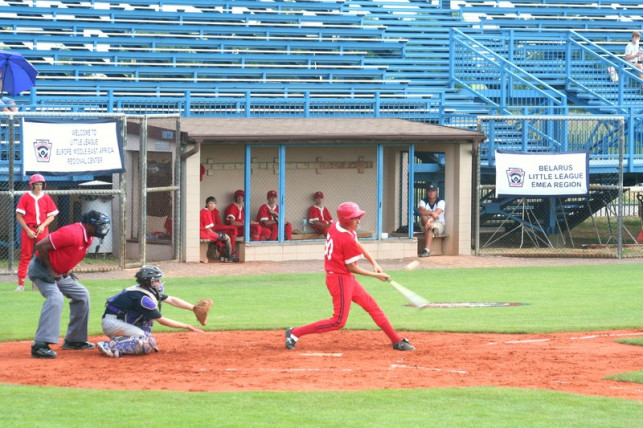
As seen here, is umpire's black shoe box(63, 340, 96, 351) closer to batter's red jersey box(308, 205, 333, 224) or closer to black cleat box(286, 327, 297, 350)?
black cleat box(286, 327, 297, 350)

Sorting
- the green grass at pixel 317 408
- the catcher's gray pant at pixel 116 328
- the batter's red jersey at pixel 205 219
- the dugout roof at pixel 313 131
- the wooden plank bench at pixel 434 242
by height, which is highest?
the dugout roof at pixel 313 131

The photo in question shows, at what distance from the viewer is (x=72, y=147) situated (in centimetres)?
1895

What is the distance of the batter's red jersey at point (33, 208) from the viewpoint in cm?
1670

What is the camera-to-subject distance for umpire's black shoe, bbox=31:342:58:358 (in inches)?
446

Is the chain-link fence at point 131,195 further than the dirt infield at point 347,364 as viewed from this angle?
Yes

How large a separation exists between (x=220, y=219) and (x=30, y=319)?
790 cm

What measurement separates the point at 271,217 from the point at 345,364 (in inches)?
442

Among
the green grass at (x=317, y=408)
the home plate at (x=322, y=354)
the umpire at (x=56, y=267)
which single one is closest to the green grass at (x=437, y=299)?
the umpire at (x=56, y=267)

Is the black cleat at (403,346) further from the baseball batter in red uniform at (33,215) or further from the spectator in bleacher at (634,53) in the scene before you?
the spectator in bleacher at (634,53)

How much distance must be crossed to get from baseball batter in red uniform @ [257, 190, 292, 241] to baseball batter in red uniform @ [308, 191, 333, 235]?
0.85 meters

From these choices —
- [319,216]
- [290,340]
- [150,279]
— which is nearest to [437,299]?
[290,340]

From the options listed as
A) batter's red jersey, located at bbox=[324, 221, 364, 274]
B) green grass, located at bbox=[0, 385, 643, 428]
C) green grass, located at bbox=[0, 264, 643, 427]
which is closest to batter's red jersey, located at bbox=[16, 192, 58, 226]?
green grass, located at bbox=[0, 264, 643, 427]

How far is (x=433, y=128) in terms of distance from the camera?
912 inches

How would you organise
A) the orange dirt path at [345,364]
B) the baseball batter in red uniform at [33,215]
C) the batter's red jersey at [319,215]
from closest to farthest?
the orange dirt path at [345,364], the baseball batter in red uniform at [33,215], the batter's red jersey at [319,215]
